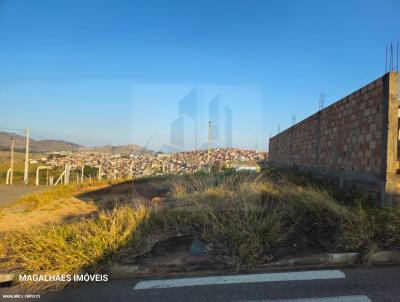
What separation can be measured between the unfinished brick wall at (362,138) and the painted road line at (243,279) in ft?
9.00

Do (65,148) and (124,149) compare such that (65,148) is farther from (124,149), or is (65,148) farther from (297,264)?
(297,264)

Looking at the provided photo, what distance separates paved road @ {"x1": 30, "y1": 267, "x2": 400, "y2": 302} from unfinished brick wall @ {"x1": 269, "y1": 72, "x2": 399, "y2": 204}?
252 centimetres

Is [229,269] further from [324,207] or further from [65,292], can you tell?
[324,207]

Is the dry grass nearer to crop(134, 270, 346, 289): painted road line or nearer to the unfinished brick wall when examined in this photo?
crop(134, 270, 346, 289): painted road line

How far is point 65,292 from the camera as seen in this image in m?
3.44

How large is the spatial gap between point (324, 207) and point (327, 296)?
2498 millimetres

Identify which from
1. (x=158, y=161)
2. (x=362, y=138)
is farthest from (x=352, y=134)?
(x=158, y=161)

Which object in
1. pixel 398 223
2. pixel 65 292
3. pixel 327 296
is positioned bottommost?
pixel 65 292

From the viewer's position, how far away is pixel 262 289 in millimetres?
3271

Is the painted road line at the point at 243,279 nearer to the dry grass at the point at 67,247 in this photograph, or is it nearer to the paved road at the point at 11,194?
the dry grass at the point at 67,247

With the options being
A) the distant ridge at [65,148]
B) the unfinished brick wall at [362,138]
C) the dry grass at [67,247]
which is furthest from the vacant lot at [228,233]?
the distant ridge at [65,148]

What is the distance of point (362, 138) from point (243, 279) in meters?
4.71

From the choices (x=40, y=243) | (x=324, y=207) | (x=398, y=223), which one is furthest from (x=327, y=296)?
(x=40, y=243)

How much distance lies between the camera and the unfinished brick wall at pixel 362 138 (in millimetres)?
5570
